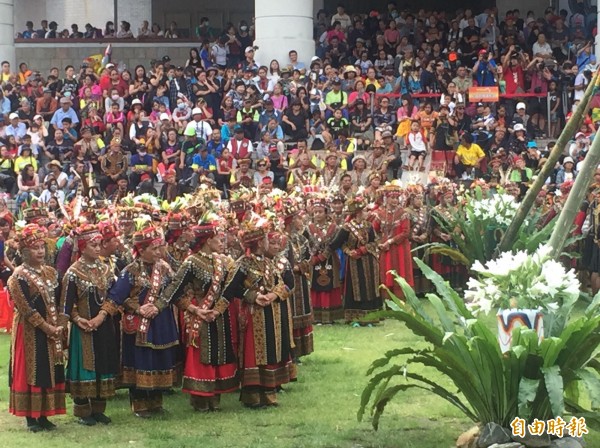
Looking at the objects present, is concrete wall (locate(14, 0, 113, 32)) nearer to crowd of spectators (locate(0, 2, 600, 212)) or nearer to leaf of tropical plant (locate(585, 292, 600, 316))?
crowd of spectators (locate(0, 2, 600, 212))

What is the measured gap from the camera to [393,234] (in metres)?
18.8

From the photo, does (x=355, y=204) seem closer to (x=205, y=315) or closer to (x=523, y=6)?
(x=205, y=315)

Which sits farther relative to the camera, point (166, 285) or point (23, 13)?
point (23, 13)

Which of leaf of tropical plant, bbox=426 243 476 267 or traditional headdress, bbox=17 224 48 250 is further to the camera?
leaf of tropical plant, bbox=426 243 476 267

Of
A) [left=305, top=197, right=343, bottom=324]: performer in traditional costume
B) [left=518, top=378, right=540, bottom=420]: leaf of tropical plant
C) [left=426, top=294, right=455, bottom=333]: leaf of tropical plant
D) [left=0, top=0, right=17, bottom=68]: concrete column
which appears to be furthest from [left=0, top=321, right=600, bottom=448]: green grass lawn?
[left=0, top=0, right=17, bottom=68]: concrete column

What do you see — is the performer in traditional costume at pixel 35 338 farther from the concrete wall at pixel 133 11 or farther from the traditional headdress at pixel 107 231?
the concrete wall at pixel 133 11

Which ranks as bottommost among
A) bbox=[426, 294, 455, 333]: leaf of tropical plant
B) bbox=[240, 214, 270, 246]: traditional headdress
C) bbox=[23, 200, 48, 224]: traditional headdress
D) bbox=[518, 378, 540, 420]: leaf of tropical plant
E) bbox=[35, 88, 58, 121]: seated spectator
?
bbox=[518, 378, 540, 420]: leaf of tropical plant

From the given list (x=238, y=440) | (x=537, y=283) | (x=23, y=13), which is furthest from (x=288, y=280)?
(x=23, y=13)

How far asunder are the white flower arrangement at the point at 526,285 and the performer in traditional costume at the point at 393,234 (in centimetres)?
824

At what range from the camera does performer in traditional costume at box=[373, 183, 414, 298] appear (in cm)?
1862

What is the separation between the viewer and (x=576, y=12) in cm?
3225

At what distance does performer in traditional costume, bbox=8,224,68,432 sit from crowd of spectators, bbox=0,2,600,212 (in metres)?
11.6

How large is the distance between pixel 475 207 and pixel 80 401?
939cm

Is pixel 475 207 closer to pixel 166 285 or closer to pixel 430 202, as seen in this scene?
pixel 430 202
